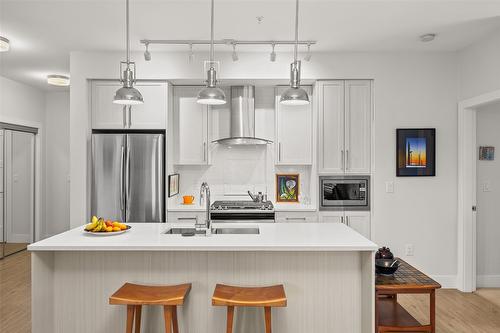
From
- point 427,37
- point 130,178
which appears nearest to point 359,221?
point 427,37

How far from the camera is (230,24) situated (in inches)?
134

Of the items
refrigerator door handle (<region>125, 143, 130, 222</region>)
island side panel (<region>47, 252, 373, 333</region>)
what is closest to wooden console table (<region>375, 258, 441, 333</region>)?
island side panel (<region>47, 252, 373, 333</region>)

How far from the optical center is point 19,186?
5.75 meters

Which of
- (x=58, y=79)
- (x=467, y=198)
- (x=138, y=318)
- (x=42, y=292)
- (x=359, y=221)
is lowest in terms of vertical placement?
(x=138, y=318)

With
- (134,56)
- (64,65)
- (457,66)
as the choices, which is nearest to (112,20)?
(134,56)

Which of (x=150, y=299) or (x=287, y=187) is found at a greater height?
(x=287, y=187)

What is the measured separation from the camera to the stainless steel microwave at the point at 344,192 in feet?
14.0

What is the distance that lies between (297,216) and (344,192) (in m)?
0.64

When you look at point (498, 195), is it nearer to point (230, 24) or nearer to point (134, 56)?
point (230, 24)

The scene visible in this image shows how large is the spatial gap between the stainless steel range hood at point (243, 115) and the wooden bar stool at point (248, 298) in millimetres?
2469

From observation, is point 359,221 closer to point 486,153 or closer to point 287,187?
point 287,187

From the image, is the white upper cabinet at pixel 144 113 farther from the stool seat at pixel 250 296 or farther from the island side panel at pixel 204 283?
the stool seat at pixel 250 296

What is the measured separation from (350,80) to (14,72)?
4.68 metres

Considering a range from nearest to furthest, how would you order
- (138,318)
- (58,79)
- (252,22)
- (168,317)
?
(168,317), (138,318), (252,22), (58,79)
